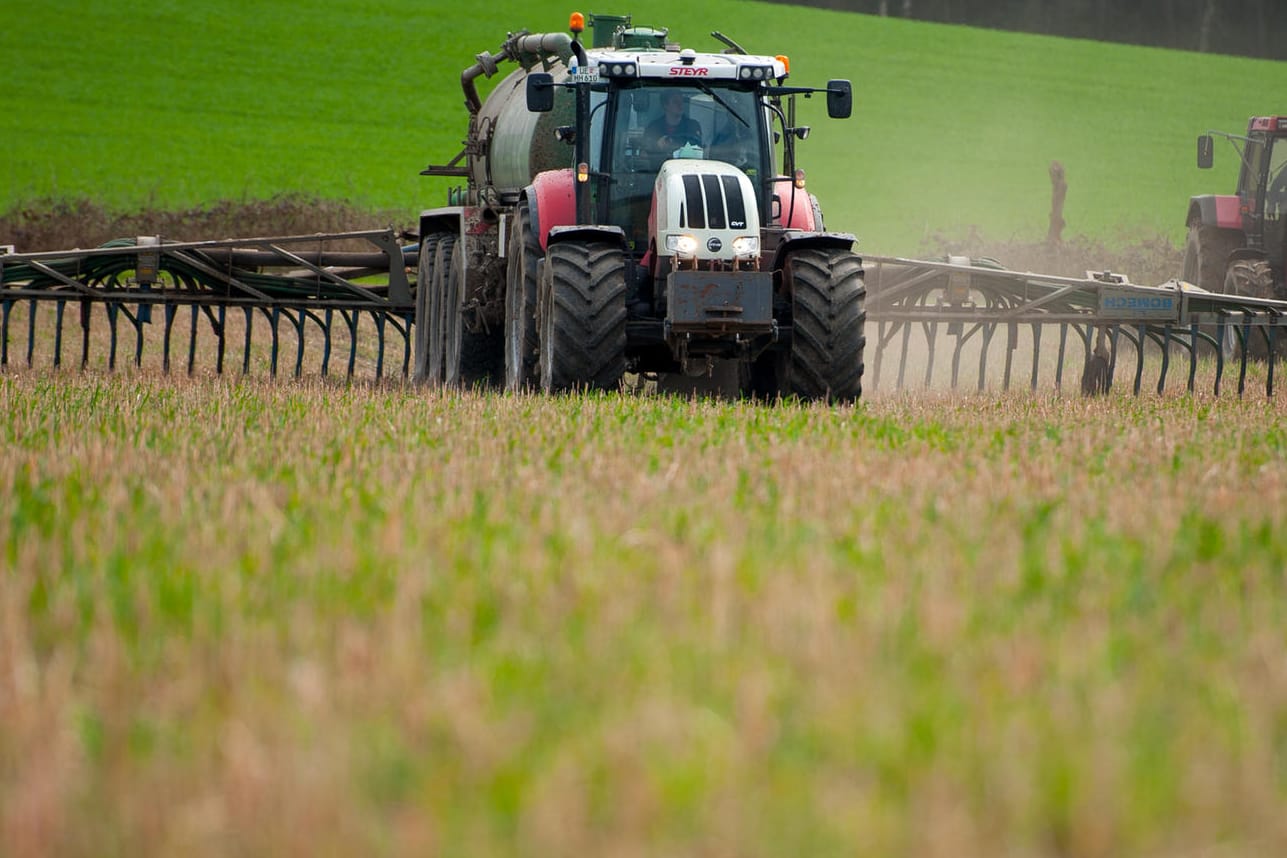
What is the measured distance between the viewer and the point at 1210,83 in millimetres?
49094

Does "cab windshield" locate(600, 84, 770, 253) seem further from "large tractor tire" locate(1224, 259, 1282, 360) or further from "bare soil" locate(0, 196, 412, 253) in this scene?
"bare soil" locate(0, 196, 412, 253)

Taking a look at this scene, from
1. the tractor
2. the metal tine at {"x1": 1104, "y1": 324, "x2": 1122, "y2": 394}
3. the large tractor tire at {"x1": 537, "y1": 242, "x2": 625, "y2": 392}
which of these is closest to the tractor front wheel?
the metal tine at {"x1": 1104, "y1": 324, "x2": 1122, "y2": 394}

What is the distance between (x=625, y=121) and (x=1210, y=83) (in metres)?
42.3

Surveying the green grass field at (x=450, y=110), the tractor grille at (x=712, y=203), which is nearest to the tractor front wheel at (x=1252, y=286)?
the tractor grille at (x=712, y=203)

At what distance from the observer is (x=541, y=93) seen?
1064 cm

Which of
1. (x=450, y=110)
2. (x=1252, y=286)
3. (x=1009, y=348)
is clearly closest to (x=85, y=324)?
(x=1009, y=348)

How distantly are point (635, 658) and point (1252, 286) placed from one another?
15.2 m

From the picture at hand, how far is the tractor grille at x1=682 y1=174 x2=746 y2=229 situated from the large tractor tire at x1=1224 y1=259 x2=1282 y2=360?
844 centimetres

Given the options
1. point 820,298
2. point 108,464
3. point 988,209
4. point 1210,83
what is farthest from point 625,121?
point 1210,83

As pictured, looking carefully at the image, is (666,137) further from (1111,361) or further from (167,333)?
(167,333)

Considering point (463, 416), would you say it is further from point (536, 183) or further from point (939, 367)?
point (939, 367)

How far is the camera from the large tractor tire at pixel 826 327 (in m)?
9.86

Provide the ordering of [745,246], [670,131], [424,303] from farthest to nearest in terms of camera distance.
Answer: [424,303]
[670,131]
[745,246]

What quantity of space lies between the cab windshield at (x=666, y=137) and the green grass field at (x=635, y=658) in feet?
14.9
